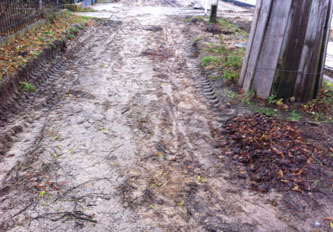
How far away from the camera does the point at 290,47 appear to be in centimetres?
490

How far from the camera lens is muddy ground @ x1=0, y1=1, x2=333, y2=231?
119 inches

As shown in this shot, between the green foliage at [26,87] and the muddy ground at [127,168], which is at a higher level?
the green foliage at [26,87]

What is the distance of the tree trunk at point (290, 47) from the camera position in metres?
4.76

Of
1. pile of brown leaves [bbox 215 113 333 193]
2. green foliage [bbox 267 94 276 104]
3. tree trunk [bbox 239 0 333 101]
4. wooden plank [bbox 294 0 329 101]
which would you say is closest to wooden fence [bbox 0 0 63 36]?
tree trunk [bbox 239 0 333 101]

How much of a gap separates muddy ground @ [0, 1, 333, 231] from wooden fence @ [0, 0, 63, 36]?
2089 millimetres

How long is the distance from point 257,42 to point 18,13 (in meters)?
6.61

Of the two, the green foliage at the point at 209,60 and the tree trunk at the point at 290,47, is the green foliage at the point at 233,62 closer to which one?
the green foliage at the point at 209,60

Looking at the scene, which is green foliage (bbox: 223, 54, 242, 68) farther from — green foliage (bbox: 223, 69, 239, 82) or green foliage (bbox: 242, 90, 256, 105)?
green foliage (bbox: 242, 90, 256, 105)

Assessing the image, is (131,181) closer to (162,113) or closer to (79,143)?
(79,143)

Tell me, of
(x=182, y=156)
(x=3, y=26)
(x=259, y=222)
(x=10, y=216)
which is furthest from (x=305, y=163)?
(x=3, y=26)

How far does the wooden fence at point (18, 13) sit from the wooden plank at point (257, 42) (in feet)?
19.3

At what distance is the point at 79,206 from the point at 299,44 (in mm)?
4102

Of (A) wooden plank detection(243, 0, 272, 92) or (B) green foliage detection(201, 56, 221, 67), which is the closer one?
(A) wooden plank detection(243, 0, 272, 92)

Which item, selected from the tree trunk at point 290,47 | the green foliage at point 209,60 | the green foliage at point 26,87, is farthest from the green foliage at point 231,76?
the green foliage at point 26,87
